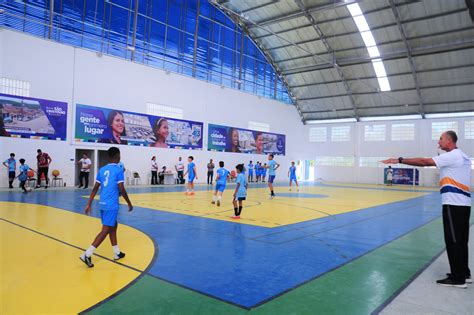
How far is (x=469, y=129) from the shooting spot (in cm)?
3097

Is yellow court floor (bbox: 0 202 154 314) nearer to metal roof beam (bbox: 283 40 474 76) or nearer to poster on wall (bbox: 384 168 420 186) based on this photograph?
metal roof beam (bbox: 283 40 474 76)

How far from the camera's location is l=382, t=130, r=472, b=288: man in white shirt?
4.56 metres

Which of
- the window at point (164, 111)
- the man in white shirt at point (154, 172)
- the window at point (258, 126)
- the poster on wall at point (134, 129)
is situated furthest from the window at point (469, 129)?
the man in white shirt at point (154, 172)

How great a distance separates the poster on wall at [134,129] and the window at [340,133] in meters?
17.7

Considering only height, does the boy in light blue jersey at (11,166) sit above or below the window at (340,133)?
below

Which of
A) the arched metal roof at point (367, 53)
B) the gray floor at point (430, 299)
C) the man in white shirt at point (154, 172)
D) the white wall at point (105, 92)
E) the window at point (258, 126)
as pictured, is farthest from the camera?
the window at point (258, 126)

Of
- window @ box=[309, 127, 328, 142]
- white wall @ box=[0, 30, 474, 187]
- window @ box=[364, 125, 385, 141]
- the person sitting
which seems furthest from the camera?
window @ box=[309, 127, 328, 142]

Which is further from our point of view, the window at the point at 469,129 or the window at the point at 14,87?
the window at the point at 469,129

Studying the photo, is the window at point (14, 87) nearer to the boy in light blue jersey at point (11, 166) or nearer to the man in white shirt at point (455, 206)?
the boy in light blue jersey at point (11, 166)

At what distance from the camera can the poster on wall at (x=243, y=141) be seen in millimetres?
28391

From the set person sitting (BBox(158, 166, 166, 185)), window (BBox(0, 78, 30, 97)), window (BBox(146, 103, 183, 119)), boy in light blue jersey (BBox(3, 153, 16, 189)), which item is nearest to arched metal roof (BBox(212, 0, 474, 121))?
window (BBox(146, 103, 183, 119))

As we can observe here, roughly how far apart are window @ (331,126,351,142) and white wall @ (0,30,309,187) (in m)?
11.1

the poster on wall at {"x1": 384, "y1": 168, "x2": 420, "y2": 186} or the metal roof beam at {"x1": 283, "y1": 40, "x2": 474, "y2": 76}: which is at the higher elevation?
the metal roof beam at {"x1": 283, "y1": 40, "x2": 474, "y2": 76}

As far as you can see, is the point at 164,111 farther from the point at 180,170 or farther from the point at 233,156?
the point at 233,156
